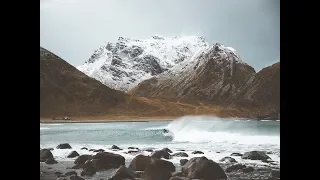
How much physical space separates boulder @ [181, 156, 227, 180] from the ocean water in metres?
0.04

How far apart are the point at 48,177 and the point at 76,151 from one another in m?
0.19

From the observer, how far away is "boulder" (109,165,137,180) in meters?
2.03

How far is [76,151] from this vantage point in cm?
208

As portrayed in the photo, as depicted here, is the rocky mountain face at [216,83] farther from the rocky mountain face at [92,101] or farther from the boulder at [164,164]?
the boulder at [164,164]

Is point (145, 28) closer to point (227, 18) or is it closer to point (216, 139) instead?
point (227, 18)

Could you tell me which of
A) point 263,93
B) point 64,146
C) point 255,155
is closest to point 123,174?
point 64,146

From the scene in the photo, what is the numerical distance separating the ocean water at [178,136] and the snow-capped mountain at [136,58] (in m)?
0.24

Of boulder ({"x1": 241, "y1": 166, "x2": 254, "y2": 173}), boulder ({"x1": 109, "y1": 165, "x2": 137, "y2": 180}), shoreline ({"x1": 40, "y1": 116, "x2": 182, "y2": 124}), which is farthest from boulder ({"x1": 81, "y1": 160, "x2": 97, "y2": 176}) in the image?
boulder ({"x1": 241, "y1": 166, "x2": 254, "y2": 173})

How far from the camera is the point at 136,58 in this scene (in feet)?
7.04

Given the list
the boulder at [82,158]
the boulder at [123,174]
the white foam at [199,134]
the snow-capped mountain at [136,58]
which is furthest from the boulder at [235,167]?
the boulder at [82,158]

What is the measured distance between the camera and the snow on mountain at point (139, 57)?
2117 mm

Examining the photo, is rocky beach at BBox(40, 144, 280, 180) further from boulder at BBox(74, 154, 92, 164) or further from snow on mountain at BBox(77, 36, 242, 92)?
snow on mountain at BBox(77, 36, 242, 92)
